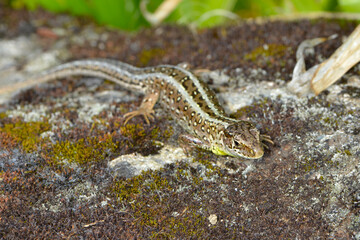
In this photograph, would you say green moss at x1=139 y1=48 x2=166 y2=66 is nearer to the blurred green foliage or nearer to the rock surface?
the rock surface

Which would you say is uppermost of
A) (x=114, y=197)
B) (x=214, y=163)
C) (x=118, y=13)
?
(x=118, y=13)

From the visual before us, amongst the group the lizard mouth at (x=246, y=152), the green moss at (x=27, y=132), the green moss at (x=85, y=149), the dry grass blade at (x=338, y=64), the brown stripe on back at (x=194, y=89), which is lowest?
the dry grass blade at (x=338, y=64)

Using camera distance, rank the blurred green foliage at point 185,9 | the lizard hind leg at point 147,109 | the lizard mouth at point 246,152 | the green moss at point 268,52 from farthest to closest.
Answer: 1. the blurred green foliage at point 185,9
2. the green moss at point 268,52
3. the lizard hind leg at point 147,109
4. the lizard mouth at point 246,152

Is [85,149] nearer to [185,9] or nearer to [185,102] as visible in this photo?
[185,102]

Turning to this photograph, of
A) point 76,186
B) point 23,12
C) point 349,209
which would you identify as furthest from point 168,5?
point 349,209

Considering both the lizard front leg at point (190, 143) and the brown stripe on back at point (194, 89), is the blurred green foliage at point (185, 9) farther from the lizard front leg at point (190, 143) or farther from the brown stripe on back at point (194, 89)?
the lizard front leg at point (190, 143)

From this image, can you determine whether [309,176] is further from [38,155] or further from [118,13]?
[118,13]

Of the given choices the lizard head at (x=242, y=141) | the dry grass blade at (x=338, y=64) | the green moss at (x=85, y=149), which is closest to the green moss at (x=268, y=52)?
the dry grass blade at (x=338, y=64)

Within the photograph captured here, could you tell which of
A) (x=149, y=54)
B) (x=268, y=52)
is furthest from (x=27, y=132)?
(x=268, y=52)

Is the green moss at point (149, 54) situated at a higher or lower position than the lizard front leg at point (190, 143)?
higher
